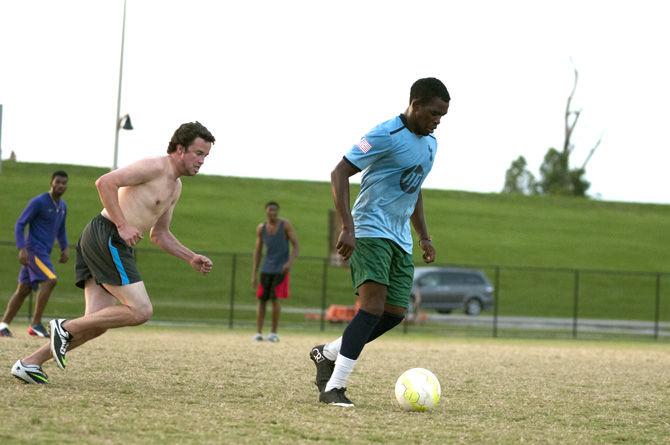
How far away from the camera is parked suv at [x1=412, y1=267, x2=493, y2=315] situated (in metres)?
33.4

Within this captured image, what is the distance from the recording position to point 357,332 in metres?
7.80

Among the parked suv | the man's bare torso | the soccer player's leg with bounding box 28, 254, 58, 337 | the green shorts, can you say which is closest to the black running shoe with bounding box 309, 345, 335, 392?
the green shorts

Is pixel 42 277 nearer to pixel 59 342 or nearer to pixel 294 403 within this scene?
pixel 59 342

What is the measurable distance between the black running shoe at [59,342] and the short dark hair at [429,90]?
293 cm

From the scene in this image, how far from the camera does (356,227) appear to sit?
7883mm

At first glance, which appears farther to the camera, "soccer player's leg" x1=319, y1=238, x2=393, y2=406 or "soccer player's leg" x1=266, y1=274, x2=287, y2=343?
"soccer player's leg" x1=266, y1=274, x2=287, y2=343

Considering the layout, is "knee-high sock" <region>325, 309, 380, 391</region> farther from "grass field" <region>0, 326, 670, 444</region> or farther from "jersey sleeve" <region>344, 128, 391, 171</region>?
"jersey sleeve" <region>344, 128, 391, 171</region>

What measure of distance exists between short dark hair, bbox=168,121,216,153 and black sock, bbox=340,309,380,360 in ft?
5.37

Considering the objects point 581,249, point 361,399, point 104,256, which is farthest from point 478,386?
point 581,249

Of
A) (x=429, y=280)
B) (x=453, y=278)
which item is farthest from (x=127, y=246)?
(x=453, y=278)

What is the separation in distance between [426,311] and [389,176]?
1033 inches

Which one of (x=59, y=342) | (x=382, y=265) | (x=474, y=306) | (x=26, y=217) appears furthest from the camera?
(x=474, y=306)

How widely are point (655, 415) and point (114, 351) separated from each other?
6439mm

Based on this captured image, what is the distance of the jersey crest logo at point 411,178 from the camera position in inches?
310
